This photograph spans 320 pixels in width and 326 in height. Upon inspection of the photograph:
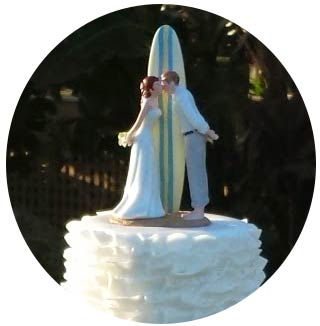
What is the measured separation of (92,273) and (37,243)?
1.40 feet

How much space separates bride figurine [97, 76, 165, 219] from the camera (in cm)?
379

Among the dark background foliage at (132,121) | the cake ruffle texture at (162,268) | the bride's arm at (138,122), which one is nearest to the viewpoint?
the cake ruffle texture at (162,268)

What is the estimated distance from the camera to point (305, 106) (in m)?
3.99

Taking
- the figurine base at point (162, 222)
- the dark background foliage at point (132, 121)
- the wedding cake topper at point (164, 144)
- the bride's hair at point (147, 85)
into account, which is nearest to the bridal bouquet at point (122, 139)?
the wedding cake topper at point (164, 144)

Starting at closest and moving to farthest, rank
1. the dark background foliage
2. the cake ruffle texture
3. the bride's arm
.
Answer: the cake ruffle texture → the bride's arm → the dark background foliage

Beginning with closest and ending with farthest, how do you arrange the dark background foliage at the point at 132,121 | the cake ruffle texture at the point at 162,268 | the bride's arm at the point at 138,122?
the cake ruffle texture at the point at 162,268 → the bride's arm at the point at 138,122 → the dark background foliage at the point at 132,121

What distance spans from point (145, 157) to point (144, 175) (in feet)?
0.26

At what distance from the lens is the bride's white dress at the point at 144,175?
3.79 metres

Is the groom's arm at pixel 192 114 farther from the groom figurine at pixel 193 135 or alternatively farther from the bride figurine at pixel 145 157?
the bride figurine at pixel 145 157

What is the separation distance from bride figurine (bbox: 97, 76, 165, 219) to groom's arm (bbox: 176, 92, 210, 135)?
108 mm

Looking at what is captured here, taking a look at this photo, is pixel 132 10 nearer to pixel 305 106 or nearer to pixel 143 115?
pixel 143 115

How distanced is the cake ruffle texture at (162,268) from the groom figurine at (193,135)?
164 millimetres

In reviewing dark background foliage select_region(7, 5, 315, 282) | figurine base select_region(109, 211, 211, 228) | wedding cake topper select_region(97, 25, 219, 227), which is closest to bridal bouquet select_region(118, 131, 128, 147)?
wedding cake topper select_region(97, 25, 219, 227)

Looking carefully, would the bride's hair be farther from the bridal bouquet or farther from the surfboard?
the bridal bouquet
